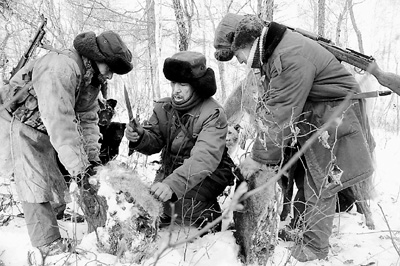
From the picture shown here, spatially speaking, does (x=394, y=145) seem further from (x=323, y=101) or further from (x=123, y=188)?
(x=123, y=188)

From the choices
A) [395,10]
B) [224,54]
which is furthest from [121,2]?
[395,10]

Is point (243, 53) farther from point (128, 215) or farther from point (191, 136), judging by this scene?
point (128, 215)

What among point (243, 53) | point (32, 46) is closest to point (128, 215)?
point (243, 53)

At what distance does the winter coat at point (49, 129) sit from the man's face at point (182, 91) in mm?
635

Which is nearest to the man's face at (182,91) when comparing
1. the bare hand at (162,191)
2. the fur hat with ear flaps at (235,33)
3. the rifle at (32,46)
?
the fur hat with ear flaps at (235,33)

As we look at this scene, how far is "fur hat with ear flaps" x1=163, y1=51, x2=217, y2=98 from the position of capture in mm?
2516

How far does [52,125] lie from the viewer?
2.16 m

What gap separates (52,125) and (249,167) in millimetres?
1331

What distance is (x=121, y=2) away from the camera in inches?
540

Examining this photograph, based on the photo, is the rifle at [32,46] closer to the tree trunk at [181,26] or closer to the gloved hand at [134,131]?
the gloved hand at [134,131]

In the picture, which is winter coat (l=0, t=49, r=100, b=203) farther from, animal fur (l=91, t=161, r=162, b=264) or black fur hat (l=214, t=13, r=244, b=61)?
black fur hat (l=214, t=13, r=244, b=61)

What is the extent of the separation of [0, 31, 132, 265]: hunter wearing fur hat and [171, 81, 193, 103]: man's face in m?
0.38

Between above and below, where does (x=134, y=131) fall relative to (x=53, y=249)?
above

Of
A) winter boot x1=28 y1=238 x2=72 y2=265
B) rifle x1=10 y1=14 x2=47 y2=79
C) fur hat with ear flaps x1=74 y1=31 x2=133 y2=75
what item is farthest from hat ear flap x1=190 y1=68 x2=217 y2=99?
winter boot x1=28 y1=238 x2=72 y2=265
